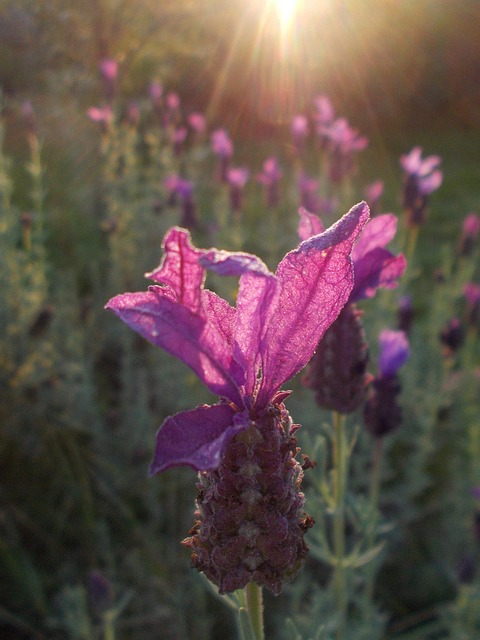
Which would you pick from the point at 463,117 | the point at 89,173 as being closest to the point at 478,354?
the point at 89,173

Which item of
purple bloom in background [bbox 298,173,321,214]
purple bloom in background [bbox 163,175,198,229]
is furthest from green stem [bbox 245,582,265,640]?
purple bloom in background [bbox 163,175,198,229]

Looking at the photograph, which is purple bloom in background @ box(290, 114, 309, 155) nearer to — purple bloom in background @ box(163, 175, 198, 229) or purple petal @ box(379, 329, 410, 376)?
purple bloom in background @ box(163, 175, 198, 229)

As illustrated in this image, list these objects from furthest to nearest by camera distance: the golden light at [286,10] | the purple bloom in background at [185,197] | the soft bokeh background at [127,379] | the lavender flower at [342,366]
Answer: the golden light at [286,10] < the purple bloom in background at [185,197] < the soft bokeh background at [127,379] < the lavender flower at [342,366]

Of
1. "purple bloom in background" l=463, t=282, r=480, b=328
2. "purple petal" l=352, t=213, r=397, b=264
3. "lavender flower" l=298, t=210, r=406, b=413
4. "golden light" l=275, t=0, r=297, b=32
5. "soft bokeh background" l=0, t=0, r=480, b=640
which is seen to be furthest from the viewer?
"golden light" l=275, t=0, r=297, b=32

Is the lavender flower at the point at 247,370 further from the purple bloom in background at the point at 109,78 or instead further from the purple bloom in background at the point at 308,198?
the purple bloom in background at the point at 109,78

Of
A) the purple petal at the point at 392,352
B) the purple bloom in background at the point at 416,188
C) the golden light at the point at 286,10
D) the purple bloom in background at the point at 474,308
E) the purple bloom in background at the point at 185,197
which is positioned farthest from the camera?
the golden light at the point at 286,10

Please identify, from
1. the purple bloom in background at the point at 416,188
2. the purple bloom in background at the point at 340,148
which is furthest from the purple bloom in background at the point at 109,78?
the purple bloom in background at the point at 416,188

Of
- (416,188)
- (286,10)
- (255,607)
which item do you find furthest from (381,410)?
(286,10)
